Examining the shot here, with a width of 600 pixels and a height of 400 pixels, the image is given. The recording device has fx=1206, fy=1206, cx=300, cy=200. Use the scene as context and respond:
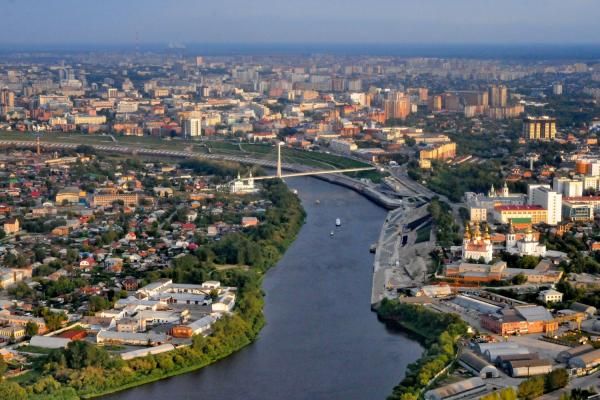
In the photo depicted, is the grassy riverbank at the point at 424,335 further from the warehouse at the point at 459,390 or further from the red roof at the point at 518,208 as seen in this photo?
the red roof at the point at 518,208

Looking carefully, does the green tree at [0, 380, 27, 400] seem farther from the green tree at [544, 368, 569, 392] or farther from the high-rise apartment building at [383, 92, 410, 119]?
the high-rise apartment building at [383, 92, 410, 119]

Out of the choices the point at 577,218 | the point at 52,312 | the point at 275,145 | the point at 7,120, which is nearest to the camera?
the point at 52,312

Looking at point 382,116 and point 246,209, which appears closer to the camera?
point 246,209

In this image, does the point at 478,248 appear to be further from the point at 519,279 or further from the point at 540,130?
the point at 540,130

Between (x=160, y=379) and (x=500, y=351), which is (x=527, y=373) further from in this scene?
(x=160, y=379)

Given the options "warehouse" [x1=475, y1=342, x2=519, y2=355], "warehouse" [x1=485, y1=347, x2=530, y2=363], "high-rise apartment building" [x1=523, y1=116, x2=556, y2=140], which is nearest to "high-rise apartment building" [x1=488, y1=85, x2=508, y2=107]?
"high-rise apartment building" [x1=523, y1=116, x2=556, y2=140]

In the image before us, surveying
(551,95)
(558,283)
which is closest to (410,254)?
(558,283)

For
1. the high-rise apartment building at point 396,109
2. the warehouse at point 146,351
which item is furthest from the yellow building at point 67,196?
the high-rise apartment building at point 396,109
